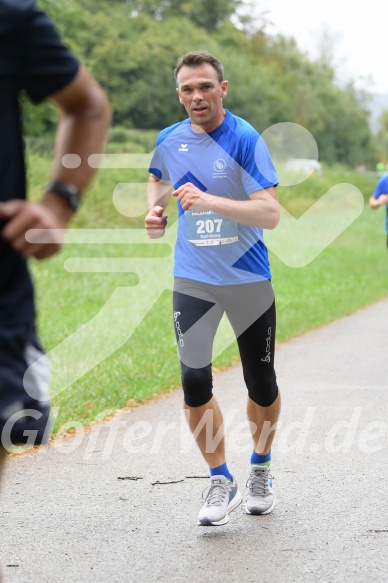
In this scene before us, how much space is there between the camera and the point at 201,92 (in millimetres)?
4664

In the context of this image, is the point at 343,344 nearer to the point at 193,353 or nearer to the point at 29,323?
the point at 193,353

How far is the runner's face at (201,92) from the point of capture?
15.3 feet

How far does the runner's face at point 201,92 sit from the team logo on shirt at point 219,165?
7.0 inches

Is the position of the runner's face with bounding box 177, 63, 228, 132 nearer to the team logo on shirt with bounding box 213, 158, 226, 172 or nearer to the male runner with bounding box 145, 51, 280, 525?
the male runner with bounding box 145, 51, 280, 525

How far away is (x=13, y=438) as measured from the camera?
2525mm

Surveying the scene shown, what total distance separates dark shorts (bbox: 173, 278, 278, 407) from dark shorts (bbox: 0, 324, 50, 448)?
2.18m

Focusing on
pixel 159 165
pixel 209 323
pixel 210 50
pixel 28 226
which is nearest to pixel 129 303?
pixel 159 165

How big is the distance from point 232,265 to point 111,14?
73812mm

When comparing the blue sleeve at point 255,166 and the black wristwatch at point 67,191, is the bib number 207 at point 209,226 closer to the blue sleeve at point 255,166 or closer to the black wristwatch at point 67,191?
the blue sleeve at point 255,166

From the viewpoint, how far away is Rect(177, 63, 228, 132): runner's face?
15.3 ft

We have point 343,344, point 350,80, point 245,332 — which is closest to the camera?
point 245,332

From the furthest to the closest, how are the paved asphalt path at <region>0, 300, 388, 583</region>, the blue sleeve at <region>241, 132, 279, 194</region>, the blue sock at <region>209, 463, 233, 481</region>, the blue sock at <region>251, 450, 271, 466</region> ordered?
the blue sock at <region>251, 450, 271, 466</region>
the blue sock at <region>209, 463, 233, 481</region>
the blue sleeve at <region>241, 132, 279, 194</region>
the paved asphalt path at <region>0, 300, 388, 583</region>

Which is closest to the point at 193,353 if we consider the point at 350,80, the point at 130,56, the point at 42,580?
the point at 42,580

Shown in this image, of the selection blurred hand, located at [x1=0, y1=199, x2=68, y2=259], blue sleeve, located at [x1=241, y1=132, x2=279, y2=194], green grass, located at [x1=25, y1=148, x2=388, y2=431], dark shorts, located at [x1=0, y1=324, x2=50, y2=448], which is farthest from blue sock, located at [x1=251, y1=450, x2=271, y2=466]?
blurred hand, located at [x1=0, y1=199, x2=68, y2=259]
